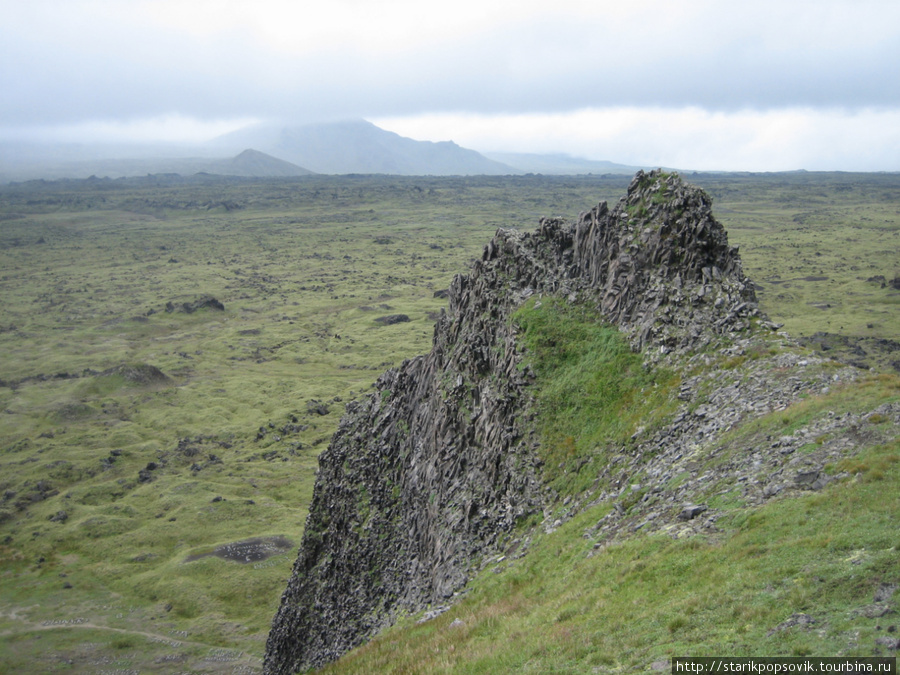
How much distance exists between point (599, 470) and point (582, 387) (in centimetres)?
583

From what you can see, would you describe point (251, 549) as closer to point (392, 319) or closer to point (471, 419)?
point (471, 419)

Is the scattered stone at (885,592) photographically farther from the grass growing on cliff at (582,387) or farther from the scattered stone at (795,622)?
the grass growing on cliff at (582,387)

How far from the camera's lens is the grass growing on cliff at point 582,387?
1177 inches

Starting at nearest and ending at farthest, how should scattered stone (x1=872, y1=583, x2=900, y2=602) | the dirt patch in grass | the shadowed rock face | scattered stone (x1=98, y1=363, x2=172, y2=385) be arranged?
1. scattered stone (x1=872, y1=583, x2=900, y2=602)
2. the shadowed rock face
3. the dirt patch in grass
4. scattered stone (x1=98, y1=363, x2=172, y2=385)

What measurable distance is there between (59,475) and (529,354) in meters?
88.1

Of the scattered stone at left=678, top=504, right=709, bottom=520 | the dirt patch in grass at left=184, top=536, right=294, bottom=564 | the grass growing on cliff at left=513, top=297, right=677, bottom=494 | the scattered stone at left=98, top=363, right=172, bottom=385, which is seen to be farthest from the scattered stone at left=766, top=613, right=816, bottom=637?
the scattered stone at left=98, top=363, right=172, bottom=385

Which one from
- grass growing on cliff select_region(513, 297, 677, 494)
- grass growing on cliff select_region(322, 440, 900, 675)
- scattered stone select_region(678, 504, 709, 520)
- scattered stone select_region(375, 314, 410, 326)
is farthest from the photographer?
scattered stone select_region(375, 314, 410, 326)

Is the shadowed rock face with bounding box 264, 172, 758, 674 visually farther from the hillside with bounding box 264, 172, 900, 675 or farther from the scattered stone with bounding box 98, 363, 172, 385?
the scattered stone with bounding box 98, 363, 172, 385

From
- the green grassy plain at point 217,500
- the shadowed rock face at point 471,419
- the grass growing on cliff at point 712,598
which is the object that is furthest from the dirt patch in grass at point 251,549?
the grass growing on cliff at point 712,598

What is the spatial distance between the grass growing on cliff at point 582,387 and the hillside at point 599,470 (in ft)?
0.38

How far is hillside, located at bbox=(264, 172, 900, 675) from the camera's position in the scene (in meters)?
16.7

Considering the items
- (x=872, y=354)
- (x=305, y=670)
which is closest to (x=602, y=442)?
(x=305, y=670)

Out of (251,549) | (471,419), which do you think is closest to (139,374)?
(251,549)

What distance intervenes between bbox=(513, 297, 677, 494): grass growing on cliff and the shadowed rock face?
997mm
